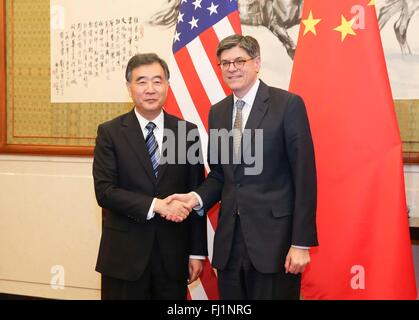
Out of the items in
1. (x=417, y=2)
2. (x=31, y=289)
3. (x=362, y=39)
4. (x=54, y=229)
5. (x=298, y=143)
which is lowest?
(x=31, y=289)

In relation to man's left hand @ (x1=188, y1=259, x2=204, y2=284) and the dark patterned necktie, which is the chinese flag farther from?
man's left hand @ (x1=188, y1=259, x2=204, y2=284)

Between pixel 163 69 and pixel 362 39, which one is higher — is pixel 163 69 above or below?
below

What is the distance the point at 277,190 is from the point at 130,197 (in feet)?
1.92

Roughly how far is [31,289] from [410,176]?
276cm

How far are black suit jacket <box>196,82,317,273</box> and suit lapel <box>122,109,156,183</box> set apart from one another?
35 centimetres

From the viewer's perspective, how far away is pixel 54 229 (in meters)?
4.02

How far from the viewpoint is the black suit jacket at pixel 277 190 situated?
7.11ft

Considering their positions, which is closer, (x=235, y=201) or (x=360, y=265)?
(x=235, y=201)

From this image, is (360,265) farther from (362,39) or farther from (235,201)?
(362,39)

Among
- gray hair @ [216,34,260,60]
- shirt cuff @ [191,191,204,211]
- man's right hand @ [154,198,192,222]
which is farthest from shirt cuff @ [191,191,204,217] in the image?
gray hair @ [216,34,260,60]

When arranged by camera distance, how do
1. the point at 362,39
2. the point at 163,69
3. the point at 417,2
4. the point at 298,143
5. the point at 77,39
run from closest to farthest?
1. the point at 298,143
2. the point at 163,69
3. the point at 362,39
4. the point at 417,2
5. the point at 77,39

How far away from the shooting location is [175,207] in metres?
2.21

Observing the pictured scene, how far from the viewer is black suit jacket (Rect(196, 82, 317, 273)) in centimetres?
217
